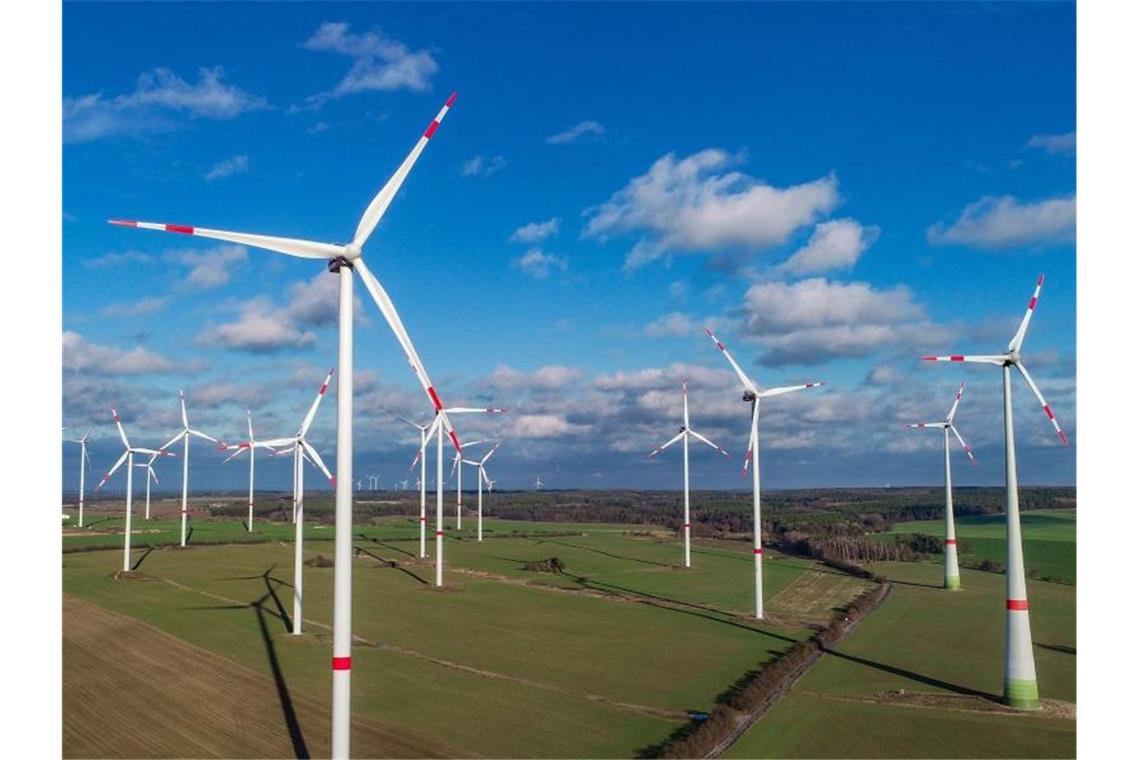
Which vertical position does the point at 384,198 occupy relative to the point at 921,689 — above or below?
above

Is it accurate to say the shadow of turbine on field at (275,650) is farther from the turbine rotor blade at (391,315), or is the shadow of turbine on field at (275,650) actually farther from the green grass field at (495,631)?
the turbine rotor blade at (391,315)

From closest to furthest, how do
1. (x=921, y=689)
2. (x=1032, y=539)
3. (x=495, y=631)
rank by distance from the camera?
(x=921, y=689) → (x=495, y=631) → (x=1032, y=539)

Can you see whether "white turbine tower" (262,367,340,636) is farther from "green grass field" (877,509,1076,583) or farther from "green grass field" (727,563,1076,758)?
"green grass field" (877,509,1076,583)

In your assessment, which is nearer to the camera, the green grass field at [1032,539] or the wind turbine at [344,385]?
the wind turbine at [344,385]

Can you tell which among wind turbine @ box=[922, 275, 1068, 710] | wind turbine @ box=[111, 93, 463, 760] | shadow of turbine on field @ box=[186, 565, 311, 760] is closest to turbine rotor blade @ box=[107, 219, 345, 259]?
wind turbine @ box=[111, 93, 463, 760]

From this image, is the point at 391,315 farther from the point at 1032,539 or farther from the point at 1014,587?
the point at 1032,539

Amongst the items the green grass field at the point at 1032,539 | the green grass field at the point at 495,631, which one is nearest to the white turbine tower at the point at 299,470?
the green grass field at the point at 495,631

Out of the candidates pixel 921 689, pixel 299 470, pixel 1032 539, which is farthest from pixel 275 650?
pixel 1032 539
